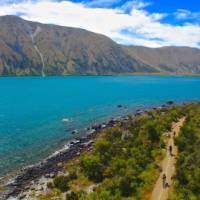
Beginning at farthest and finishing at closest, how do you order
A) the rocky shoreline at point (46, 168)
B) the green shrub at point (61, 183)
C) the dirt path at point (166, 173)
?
the rocky shoreline at point (46, 168) → the green shrub at point (61, 183) → the dirt path at point (166, 173)

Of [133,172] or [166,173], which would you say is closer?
[133,172]

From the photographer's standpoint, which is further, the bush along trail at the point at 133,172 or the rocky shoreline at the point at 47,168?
the rocky shoreline at the point at 47,168

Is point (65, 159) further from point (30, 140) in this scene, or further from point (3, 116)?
point (3, 116)

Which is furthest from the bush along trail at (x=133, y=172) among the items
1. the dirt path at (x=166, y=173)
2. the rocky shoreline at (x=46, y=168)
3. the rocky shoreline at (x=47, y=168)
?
the rocky shoreline at (x=47, y=168)

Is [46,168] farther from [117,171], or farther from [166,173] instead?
[166,173]

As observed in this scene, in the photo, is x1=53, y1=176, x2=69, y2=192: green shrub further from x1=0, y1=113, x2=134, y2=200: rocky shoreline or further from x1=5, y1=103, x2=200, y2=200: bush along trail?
x1=0, y1=113, x2=134, y2=200: rocky shoreline

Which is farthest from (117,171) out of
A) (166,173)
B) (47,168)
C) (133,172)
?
(47,168)

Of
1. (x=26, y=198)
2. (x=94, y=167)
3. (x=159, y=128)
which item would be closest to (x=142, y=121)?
(x=159, y=128)

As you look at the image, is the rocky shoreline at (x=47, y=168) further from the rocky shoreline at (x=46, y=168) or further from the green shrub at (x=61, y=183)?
the green shrub at (x=61, y=183)
